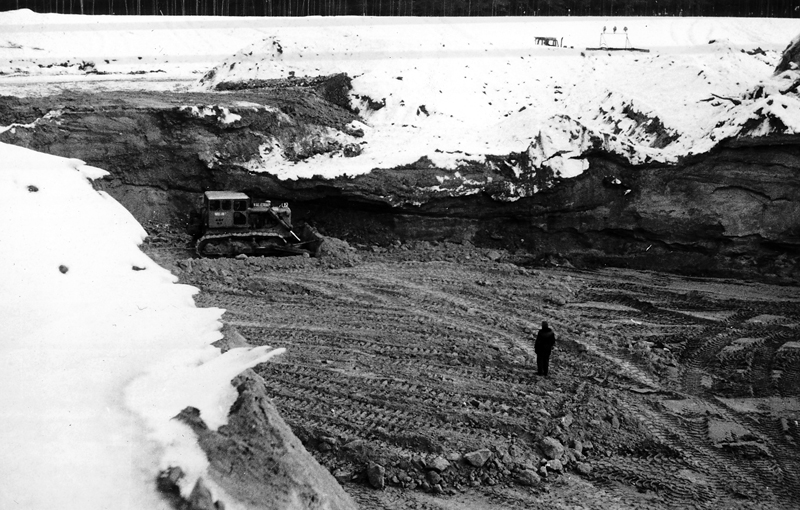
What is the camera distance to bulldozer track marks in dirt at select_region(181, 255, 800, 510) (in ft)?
Result: 26.1

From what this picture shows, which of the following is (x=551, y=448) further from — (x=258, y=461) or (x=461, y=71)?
(x=461, y=71)

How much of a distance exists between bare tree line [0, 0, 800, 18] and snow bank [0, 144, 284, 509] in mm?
16830

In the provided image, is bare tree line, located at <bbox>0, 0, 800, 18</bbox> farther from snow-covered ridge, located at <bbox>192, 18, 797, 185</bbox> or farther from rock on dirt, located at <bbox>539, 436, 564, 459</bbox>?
rock on dirt, located at <bbox>539, 436, 564, 459</bbox>

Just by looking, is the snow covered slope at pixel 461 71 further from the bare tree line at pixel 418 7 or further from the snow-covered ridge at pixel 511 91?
the bare tree line at pixel 418 7

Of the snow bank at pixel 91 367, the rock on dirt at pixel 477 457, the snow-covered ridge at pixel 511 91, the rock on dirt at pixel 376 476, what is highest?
the snow-covered ridge at pixel 511 91

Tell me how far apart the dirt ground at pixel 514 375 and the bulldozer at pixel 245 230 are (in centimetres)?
57

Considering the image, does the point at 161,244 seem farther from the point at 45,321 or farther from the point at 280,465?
the point at 280,465

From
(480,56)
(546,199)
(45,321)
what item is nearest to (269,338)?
(45,321)

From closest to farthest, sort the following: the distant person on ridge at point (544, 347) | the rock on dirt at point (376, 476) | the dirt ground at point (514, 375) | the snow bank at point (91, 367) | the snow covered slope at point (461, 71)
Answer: the snow bank at point (91, 367) → the rock on dirt at point (376, 476) → the dirt ground at point (514, 375) → the distant person on ridge at point (544, 347) → the snow covered slope at point (461, 71)

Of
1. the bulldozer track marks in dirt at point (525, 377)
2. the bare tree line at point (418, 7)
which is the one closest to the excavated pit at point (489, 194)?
the bulldozer track marks in dirt at point (525, 377)

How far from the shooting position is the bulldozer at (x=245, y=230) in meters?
13.8

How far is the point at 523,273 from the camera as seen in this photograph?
44.8 ft

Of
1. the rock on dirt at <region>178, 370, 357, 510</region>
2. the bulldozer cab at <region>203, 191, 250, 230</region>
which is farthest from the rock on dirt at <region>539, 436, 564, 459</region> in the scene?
the bulldozer cab at <region>203, 191, 250, 230</region>

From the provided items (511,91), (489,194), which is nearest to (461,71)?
(511,91)
